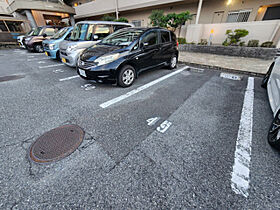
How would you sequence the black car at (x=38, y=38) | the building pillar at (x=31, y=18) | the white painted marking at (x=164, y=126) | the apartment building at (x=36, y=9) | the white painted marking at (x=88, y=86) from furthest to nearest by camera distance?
the building pillar at (x=31, y=18) < the apartment building at (x=36, y=9) < the black car at (x=38, y=38) < the white painted marking at (x=88, y=86) < the white painted marking at (x=164, y=126)

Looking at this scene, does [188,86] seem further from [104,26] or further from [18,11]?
[18,11]

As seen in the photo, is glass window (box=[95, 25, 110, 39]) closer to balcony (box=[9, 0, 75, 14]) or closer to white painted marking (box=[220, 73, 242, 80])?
white painted marking (box=[220, 73, 242, 80])

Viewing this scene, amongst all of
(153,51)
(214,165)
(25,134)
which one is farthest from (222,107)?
(25,134)

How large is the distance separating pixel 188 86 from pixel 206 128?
6.48 feet

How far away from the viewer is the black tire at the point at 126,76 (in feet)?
11.2

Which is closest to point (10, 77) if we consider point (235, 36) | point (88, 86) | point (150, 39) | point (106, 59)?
point (88, 86)

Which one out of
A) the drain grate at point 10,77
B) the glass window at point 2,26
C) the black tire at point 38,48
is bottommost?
the drain grate at point 10,77

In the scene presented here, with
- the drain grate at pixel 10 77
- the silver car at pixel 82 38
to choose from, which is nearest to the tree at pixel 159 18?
the silver car at pixel 82 38

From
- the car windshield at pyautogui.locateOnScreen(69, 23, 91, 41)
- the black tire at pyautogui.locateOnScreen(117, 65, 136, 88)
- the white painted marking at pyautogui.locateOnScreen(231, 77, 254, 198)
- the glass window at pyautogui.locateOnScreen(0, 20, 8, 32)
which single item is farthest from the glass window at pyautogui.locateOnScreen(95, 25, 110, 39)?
the glass window at pyautogui.locateOnScreen(0, 20, 8, 32)

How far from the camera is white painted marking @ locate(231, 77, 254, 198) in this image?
4.58ft

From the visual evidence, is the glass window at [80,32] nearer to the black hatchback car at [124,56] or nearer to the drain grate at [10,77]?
the black hatchback car at [124,56]

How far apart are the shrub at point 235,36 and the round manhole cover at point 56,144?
10808 mm

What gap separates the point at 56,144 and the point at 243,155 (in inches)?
107

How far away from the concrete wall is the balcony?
17364 mm
